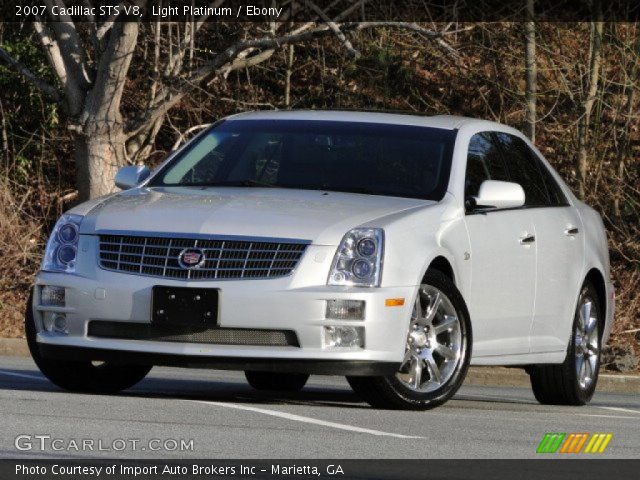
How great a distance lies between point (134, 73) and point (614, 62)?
7023mm

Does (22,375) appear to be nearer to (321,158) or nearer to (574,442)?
(321,158)

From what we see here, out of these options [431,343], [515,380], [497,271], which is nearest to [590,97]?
[515,380]

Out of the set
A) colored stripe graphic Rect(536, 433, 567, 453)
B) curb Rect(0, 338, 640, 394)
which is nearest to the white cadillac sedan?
colored stripe graphic Rect(536, 433, 567, 453)

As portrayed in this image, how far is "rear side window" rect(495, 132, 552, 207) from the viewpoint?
38.6 feet

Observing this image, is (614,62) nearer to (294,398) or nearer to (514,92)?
(514,92)

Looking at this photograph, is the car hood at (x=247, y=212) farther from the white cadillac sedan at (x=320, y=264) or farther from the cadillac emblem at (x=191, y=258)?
the cadillac emblem at (x=191, y=258)

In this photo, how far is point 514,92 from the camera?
926 inches

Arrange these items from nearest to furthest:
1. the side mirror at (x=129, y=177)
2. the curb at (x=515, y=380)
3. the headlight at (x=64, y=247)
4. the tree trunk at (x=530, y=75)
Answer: the headlight at (x=64, y=247), the side mirror at (x=129, y=177), the curb at (x=515, y=380), the tree trunk at (x=530, y=75)

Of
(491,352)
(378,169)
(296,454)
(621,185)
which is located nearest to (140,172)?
(378,169)

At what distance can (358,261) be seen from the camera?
9602mm

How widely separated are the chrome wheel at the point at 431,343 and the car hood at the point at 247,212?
22.3 inches

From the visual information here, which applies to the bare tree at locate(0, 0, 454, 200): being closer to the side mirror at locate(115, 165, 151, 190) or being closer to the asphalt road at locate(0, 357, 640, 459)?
the asphalt road at locate(0, 357, 640, 459)

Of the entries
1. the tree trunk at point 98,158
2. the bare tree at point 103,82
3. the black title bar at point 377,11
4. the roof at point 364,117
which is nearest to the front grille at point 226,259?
the roof at point 364,117

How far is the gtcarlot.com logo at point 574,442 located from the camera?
841cm
